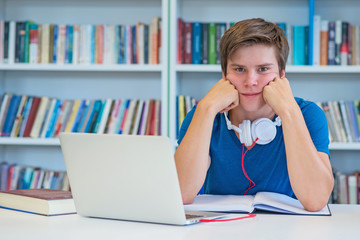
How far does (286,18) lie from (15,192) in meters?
2.06

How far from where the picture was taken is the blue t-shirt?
1531 millimetres

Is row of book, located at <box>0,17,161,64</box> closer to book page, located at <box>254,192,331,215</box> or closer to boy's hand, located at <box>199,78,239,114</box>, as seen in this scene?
boy's hand, located at <box>199,78,239,114</box>

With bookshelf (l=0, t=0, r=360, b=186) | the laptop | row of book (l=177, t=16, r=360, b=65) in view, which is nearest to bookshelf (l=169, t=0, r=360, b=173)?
bookshelf (l=0, t=0, r=360, b=186)

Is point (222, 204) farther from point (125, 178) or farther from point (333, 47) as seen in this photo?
point (333, 47)

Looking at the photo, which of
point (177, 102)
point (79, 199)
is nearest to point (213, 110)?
point (79, 199)

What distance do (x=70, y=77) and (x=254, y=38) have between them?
176 centimetres

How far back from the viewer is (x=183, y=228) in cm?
100

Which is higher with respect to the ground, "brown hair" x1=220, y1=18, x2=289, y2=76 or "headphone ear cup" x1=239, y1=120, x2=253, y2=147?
"brown hair" x1=220, y1=18, x2=289, y2=76

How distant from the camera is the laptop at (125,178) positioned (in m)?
0.99

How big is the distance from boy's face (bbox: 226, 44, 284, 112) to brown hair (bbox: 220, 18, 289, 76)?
15mm

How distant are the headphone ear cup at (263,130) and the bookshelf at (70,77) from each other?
4.98ft

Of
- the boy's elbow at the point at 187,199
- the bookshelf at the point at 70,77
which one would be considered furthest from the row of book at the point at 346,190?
the boy's elbow at the point at 187,199

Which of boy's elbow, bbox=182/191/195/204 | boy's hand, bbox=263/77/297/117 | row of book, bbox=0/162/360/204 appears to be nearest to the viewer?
boy's elbow, bbox=182/191/195/204

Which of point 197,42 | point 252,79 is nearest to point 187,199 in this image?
point 252,79
